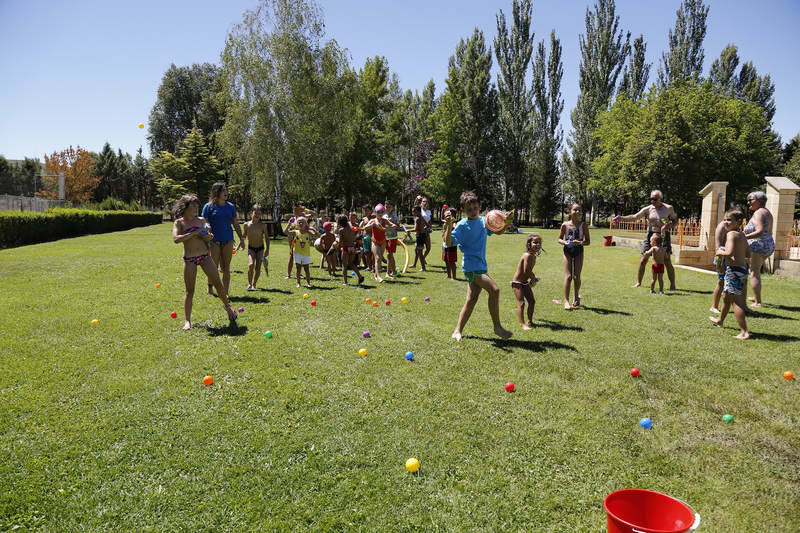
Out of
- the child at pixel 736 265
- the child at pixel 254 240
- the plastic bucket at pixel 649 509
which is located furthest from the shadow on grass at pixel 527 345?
the child at pixel 254 240

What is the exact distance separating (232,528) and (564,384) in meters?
3.50

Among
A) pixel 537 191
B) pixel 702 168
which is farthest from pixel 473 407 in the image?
pixel 537 191

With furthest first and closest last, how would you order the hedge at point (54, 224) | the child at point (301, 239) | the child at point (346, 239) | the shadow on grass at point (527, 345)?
the hedge at point (54, 224), the child at point (346, 239), the child at point (301, 239), the shadow on grass at point (527, 345)

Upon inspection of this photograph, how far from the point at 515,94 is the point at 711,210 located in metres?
32.9

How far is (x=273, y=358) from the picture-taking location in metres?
5.70

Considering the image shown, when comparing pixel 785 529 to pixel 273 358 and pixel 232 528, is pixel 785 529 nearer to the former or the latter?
pixel 232 528

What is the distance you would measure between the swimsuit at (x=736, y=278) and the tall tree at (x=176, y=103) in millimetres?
55799

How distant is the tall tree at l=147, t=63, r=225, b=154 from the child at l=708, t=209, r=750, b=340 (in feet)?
182

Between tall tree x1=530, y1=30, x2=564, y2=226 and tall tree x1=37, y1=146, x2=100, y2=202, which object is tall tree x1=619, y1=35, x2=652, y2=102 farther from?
tall tree x1=37, y1=146, x2=100, y2=202

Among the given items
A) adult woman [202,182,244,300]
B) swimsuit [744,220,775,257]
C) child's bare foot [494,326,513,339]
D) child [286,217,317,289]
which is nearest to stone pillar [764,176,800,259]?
swimsuit [744,220,775,257]

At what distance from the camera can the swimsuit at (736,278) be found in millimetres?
6609

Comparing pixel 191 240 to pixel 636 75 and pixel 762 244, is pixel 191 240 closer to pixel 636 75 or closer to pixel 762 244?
pixel 762 244

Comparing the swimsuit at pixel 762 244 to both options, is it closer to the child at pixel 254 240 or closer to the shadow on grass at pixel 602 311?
the shadow on grass at pixel 602 311

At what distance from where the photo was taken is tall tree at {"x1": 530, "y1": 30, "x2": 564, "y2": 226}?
44.6 meters
